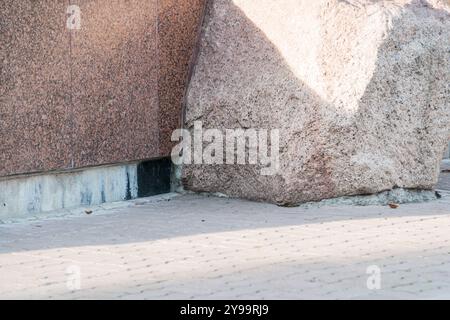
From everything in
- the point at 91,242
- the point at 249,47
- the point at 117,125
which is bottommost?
the point at 91,242

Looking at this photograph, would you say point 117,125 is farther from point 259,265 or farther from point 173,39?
point 259,265

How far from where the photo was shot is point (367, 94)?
7242 millimetres

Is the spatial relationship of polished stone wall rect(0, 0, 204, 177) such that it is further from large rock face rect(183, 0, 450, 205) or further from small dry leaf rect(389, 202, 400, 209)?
small dry leaf rect(389, 202, 400, 209)

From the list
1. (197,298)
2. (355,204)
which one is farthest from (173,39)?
(197,298)

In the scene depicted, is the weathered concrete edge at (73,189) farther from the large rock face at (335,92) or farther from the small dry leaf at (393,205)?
the small dry leaf at (393,205)

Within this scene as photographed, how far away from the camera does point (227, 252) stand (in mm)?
5750

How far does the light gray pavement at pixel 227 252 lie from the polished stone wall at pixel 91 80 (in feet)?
1.52

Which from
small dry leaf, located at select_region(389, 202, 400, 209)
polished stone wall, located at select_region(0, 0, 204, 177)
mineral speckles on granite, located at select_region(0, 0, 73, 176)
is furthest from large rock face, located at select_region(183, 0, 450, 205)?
mineral speckles on granite, located at select_region(0, 0, 73, 176)

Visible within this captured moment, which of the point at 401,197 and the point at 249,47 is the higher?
the point at 249,47

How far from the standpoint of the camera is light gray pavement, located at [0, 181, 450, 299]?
4.81 m

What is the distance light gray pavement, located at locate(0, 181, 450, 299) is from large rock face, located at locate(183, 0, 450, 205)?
0.78ft

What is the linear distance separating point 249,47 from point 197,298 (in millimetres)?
3502

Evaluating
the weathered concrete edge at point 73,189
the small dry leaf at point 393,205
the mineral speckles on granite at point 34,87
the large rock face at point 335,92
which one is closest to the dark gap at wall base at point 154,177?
the weathered concrete edge at point 73,189
